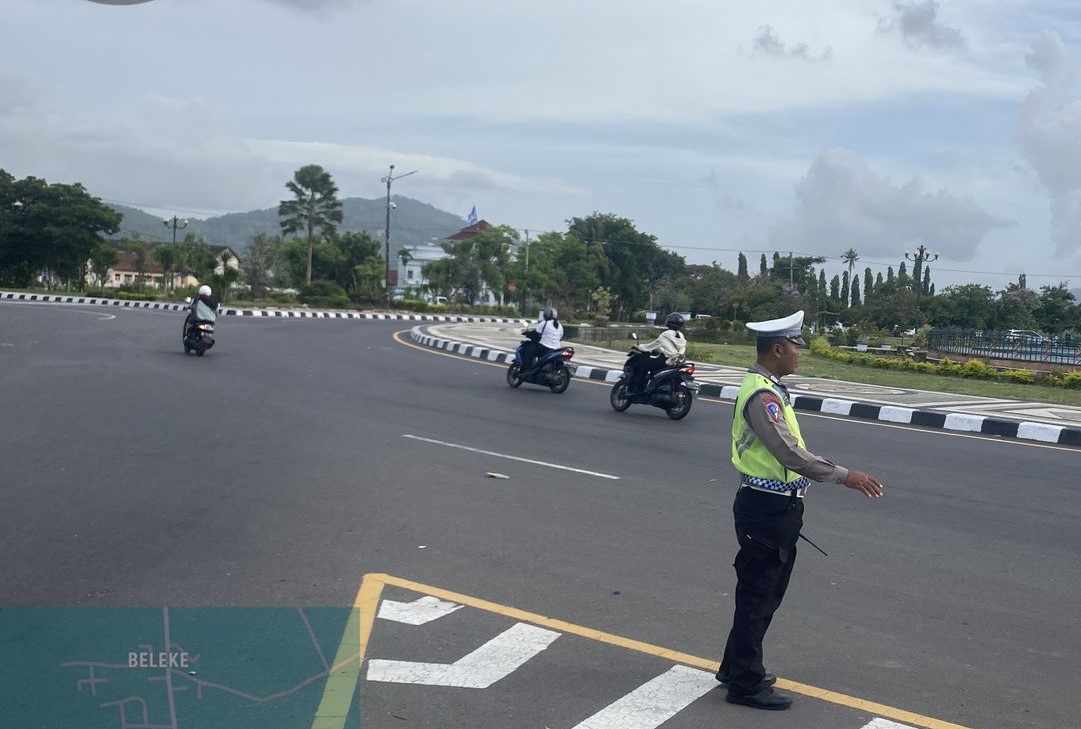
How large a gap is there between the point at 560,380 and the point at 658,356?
279cm

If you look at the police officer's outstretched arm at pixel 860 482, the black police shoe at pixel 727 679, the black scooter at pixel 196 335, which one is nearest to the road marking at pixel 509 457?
the black police shoe at pixel 727 679

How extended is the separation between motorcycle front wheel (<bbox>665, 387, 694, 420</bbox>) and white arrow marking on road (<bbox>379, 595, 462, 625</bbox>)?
910 cm

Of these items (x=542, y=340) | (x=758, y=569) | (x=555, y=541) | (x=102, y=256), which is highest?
(x=102, y=256)

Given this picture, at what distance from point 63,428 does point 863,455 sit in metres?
8.52

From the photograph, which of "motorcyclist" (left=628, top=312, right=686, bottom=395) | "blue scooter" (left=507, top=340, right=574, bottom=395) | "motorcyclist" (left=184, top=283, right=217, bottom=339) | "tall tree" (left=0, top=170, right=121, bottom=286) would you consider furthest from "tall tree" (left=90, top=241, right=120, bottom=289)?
"motorcyclist" (left=628, top=312, right=686, bottom=395)

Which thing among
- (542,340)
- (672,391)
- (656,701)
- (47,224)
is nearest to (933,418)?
(672,391)

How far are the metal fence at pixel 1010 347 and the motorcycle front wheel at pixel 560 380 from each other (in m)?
13.3

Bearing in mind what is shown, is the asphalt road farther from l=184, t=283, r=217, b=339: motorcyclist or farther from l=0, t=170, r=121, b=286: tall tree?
l=0, t=170, r=121, b=286: tall tree

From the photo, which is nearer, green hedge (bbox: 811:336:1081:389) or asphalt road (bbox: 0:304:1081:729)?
asphalt road (bbox: 0:304:1081:729)

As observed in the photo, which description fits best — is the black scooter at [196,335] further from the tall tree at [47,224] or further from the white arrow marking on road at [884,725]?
the tall tree at [47,224]

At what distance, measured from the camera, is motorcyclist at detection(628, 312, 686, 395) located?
14.8 m

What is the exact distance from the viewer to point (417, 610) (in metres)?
5.61

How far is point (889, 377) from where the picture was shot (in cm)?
2230

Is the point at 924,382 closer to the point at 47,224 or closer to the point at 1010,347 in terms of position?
the point at 1010,347
